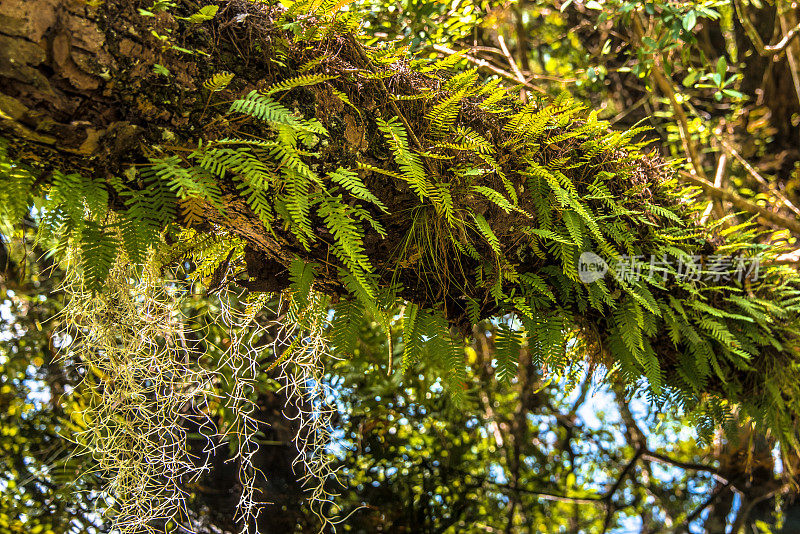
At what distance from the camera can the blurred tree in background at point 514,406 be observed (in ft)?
7.31

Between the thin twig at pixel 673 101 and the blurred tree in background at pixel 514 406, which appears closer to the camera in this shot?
the blurred tree in background at pixel 514 406

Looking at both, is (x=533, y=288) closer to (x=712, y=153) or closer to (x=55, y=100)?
(x=55, y=100)

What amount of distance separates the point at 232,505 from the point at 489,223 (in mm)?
1615

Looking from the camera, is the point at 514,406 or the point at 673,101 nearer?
the point at 673,101

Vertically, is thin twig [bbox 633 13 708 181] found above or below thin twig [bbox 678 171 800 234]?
above

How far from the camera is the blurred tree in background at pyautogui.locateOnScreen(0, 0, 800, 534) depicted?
7.31 feet

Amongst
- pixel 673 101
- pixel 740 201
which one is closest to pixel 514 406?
pixel 740 201

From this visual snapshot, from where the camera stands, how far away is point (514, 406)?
323 centimetres

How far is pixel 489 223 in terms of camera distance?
4.35ft

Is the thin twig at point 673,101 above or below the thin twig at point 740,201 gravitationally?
above

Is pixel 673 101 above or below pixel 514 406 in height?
above

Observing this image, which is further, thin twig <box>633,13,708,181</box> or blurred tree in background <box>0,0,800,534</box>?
thin twig <box>633,13,708,181</box>

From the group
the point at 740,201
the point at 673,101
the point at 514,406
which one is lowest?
the point at 514,406

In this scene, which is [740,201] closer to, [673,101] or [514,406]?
→ [673,101]
